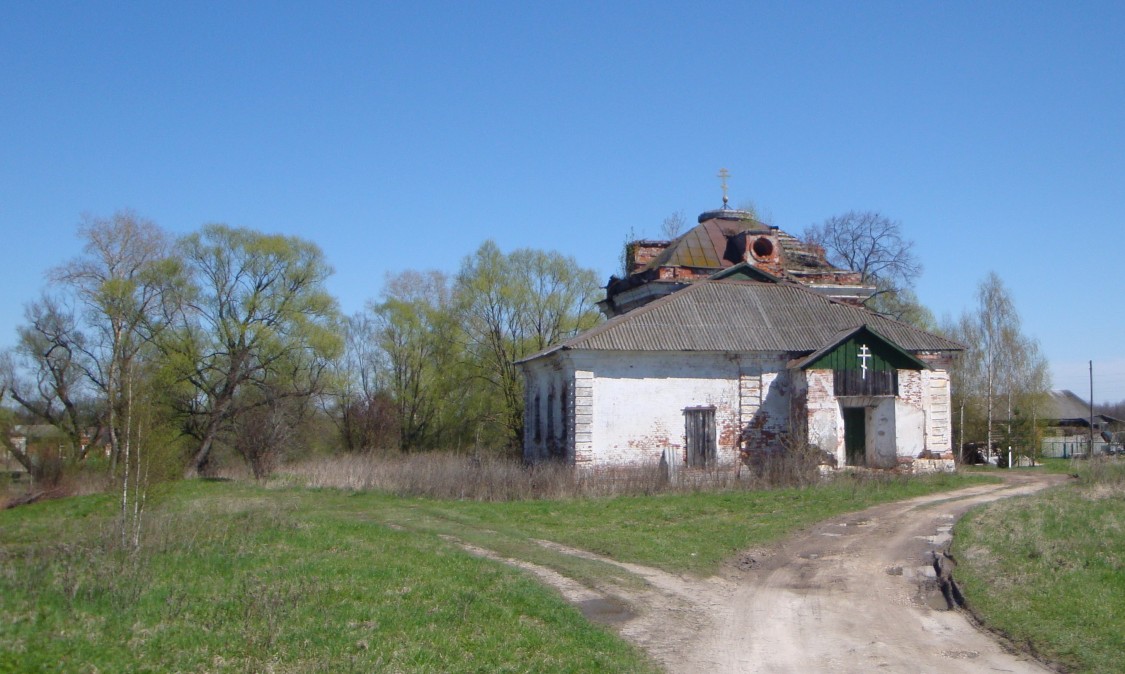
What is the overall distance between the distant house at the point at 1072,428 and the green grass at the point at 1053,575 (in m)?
27.4

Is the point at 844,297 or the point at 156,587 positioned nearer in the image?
the point at 156,587

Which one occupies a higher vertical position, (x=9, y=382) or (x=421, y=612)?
(x=9, y=382)

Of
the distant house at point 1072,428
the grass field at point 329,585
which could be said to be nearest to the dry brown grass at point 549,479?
the grass field at point 329,585

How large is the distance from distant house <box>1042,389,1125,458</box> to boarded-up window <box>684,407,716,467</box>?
892 inches

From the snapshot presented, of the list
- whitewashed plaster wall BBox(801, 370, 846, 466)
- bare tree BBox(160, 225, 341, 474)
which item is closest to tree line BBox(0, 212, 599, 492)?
bare tree BBox(160, 225, 341, 474)

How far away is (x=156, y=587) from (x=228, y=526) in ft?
15.0

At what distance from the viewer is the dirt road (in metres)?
8.20

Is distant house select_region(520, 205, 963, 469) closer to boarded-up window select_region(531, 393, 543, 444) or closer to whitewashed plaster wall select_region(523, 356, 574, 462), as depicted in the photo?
whitewashed plaster wall select_region(523, 356, 574, 462)

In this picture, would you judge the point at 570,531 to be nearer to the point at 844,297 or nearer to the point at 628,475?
the point at 628,475

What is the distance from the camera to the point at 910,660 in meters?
8.20

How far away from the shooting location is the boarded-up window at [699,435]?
24.8 meters

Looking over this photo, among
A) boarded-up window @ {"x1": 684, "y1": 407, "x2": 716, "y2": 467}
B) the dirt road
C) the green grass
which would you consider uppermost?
boarded-up window @ {"x1": 684, "y1": 407, "x2": 716, "y2": 467}

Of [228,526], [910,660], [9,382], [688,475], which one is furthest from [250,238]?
→ [910,660]

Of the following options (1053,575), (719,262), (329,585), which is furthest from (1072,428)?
(329,585)
